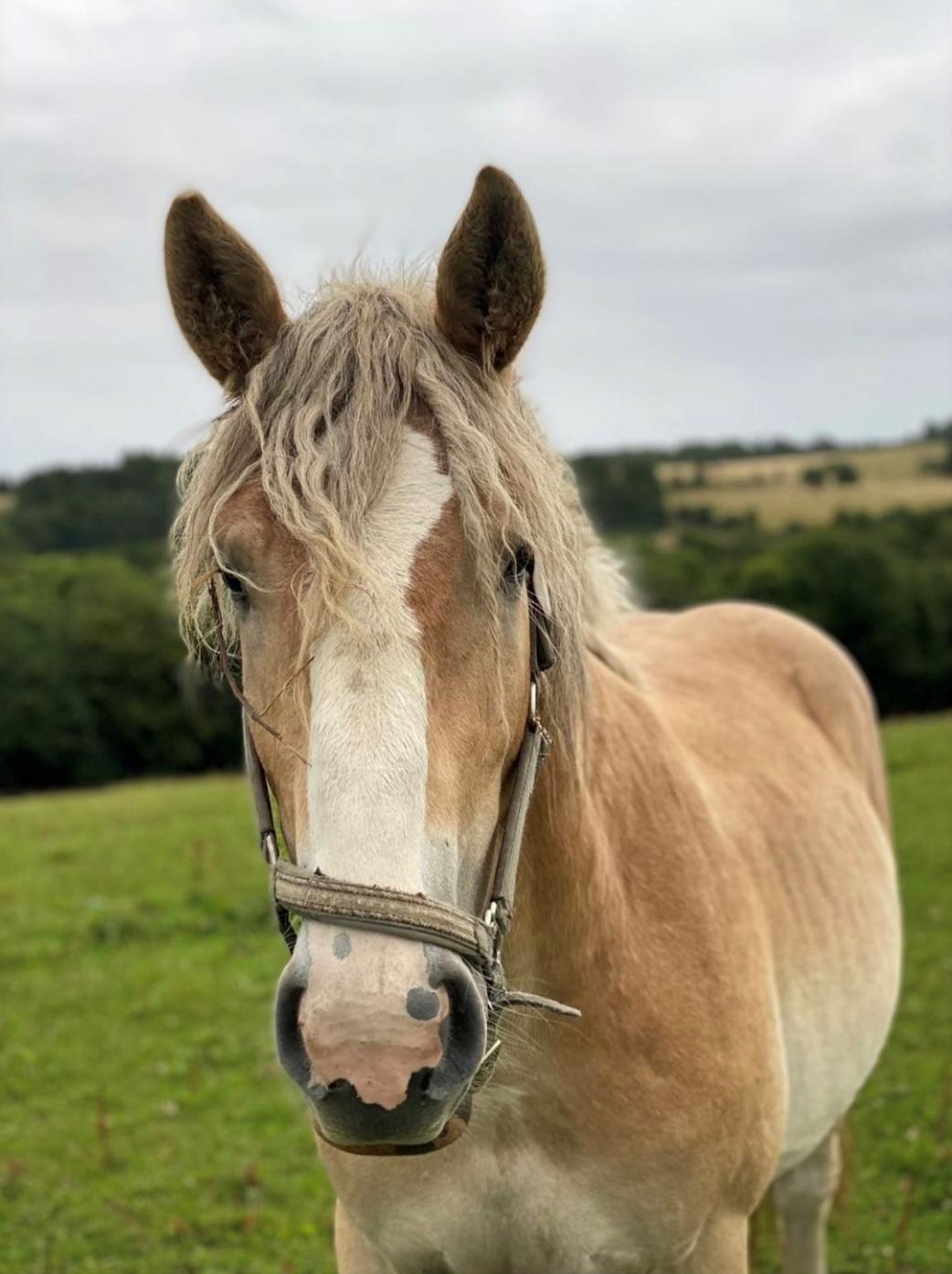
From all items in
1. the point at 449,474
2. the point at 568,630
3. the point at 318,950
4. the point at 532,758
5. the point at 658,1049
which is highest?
the point at 449,474

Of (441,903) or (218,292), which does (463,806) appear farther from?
(218,292)

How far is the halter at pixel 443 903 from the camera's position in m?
1.66

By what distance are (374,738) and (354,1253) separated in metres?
1.67

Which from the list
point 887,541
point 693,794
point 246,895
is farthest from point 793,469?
point 693,794

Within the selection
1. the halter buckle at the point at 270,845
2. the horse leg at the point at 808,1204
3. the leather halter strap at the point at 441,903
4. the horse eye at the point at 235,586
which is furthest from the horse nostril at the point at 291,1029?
the horse leg at the point at 808,1204

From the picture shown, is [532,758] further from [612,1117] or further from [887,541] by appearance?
[887,541]

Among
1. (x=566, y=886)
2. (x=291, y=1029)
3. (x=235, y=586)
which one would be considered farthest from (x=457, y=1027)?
(x=235, y=586)

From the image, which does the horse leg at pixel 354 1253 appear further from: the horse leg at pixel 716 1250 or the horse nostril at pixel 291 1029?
the horse nostril at pixel 291 1029

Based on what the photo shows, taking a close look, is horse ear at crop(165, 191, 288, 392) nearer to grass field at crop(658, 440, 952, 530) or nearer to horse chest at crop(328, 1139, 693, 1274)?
horse chest at crop(328, 1139, 693, 1274)

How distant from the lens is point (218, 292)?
2217mm

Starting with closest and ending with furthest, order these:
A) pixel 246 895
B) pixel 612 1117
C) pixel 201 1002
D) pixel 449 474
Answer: pixel 449 474
pixel 612 1117
pixel 201 1002
pixel 246 895

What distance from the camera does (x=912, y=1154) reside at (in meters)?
5.75

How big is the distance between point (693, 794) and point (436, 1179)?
1.10 m

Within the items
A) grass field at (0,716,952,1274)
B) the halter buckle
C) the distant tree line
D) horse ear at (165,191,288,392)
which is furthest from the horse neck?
the distant tree line
